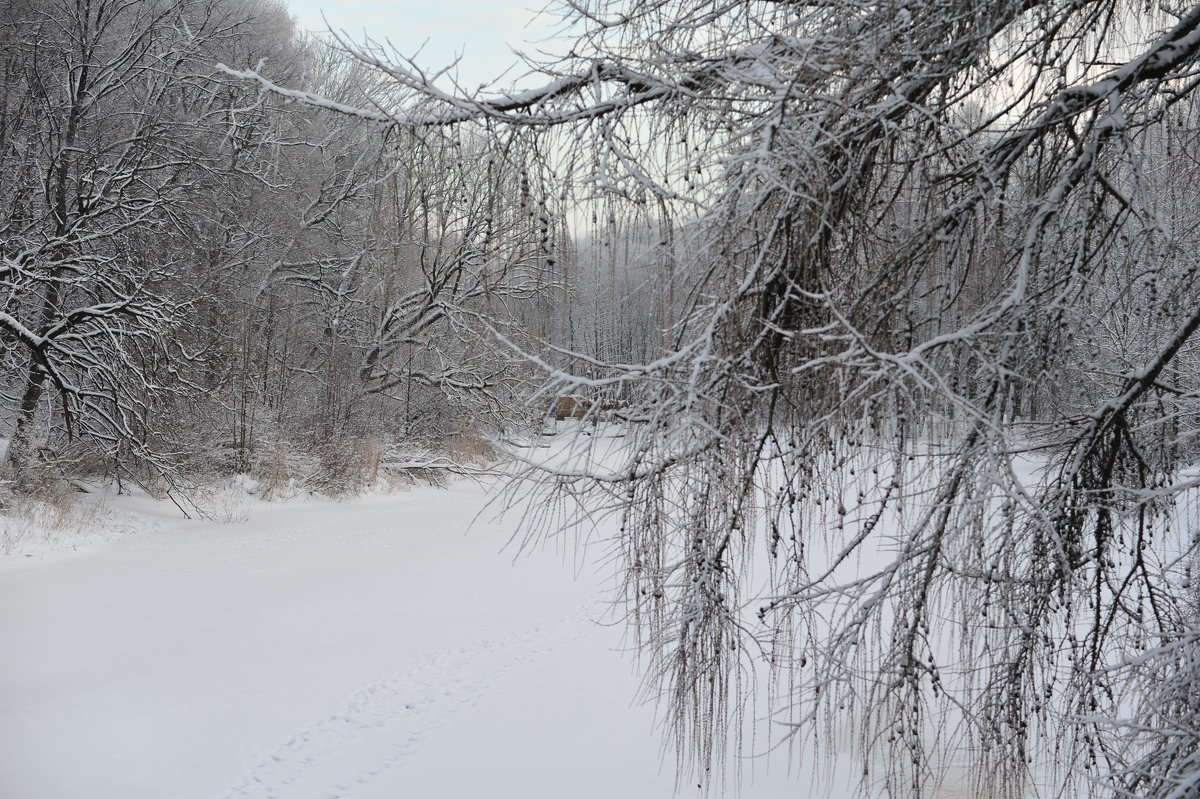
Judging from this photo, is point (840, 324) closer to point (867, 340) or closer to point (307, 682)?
point (867, 340)

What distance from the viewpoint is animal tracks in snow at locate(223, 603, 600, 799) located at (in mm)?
6227

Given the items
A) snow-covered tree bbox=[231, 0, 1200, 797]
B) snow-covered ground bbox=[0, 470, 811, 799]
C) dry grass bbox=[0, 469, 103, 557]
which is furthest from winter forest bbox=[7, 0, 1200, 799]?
dry grass bbox=[0, 469, 103, 557]

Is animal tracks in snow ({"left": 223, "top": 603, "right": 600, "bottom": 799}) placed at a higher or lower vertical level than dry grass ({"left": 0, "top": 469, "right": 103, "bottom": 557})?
lower

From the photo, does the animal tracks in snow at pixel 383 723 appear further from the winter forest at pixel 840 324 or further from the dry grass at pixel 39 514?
the dry grass at pixel 39 514

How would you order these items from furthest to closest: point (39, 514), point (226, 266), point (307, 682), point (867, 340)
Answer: point (226, 266) < point (39, 514) < point (307, 682) < point (867, 340)

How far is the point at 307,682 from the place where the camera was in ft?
26.8

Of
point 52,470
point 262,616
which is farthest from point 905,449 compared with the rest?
point 52,470

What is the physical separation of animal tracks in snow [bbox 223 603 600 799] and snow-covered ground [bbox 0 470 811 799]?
20 mm

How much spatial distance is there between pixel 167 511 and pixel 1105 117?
593 inches

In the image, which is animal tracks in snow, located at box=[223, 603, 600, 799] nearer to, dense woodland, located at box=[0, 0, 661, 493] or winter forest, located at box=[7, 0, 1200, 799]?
dense woodland, located at box=[0, 0, 661, 493]

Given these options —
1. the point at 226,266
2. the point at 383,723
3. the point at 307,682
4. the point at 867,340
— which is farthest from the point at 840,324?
the point at 226,266

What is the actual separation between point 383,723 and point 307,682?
43.8 inches

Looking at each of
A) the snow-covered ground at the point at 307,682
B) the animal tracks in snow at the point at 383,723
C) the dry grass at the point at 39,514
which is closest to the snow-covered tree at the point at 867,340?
the snow-covered ground at the point at 307,682

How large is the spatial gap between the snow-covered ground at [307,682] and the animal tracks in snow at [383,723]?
2 cm
